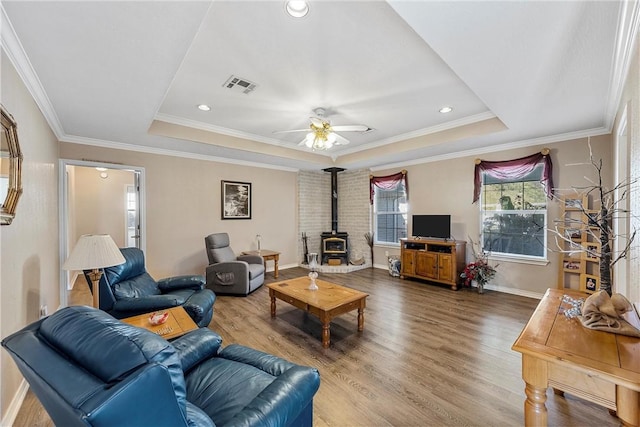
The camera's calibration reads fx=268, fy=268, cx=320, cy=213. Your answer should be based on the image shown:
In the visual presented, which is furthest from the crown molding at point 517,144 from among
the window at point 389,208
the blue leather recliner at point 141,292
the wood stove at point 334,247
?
the blue leather recliner at point 141,292

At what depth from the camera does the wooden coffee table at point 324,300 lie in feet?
8.75

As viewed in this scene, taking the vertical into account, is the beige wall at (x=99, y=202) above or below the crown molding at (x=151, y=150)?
below

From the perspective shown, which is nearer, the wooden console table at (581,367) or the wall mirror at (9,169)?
the wooden console table at (581,367)

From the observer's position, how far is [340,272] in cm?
587

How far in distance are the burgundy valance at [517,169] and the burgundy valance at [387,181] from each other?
4.49 ft

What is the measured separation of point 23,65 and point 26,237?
1268 millimetres

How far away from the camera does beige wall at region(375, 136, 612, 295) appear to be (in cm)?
376

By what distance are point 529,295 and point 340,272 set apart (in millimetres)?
3288

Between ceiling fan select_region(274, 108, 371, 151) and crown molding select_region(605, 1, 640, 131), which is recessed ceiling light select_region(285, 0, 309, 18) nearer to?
ceiling fan select_region(274, 108, 371, 151)

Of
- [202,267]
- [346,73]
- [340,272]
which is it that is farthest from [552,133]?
[202,267]

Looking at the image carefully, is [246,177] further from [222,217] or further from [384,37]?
[384,37]

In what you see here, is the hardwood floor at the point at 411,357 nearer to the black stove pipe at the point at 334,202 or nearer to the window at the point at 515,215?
the window at the point at 515,215

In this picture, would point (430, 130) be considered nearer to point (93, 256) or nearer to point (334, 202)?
point (334, 202)

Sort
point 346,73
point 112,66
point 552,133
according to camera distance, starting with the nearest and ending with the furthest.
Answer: point 112,66, point 346,73, point 552,133
